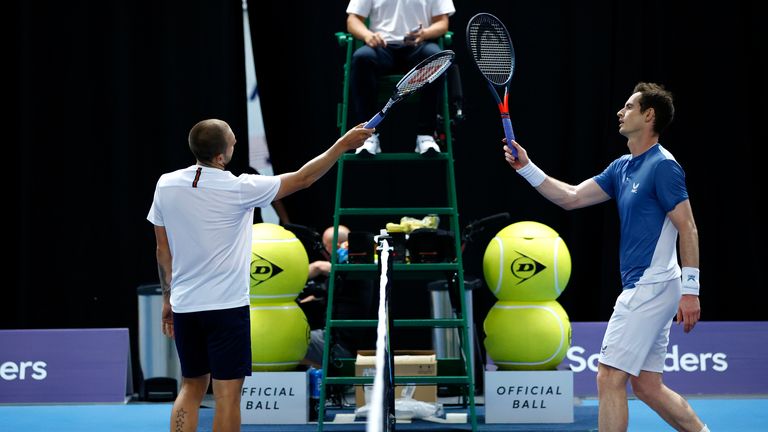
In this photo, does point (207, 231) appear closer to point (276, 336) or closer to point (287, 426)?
point (276, 336)

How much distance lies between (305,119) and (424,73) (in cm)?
297

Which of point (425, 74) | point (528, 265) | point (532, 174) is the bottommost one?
point (528, 265)

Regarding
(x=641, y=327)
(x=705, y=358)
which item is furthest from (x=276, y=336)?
(x=705, y=358)

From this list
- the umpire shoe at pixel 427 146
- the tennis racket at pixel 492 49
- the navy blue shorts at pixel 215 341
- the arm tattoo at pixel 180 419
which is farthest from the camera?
the umpire shoe at pixel 427 146

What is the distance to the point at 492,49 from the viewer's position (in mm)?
5336

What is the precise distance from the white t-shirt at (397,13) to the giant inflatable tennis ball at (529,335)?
186 centimetres

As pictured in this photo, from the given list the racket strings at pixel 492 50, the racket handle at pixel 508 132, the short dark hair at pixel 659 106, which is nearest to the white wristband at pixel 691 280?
the short dark hair at pixel 659 106

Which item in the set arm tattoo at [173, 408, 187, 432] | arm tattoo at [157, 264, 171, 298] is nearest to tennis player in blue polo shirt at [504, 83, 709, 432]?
arm tattoo at [173, 408, 187, 432]

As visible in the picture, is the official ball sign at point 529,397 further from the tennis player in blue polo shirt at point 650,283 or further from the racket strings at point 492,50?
the racket strings at point 492,50

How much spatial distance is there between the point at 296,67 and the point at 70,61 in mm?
1738

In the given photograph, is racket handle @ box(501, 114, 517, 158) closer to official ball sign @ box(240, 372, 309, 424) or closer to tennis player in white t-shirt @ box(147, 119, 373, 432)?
tennis player in white t-shirt @ box(147, 119, 373, 432)

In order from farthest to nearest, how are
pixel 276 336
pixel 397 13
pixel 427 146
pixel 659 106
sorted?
pixel 397 13, pixel 276 336, pixel 427 146, pixel 659 106

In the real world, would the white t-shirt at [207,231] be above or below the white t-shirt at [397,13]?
below

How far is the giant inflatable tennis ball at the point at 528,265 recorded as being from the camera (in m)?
6.52
